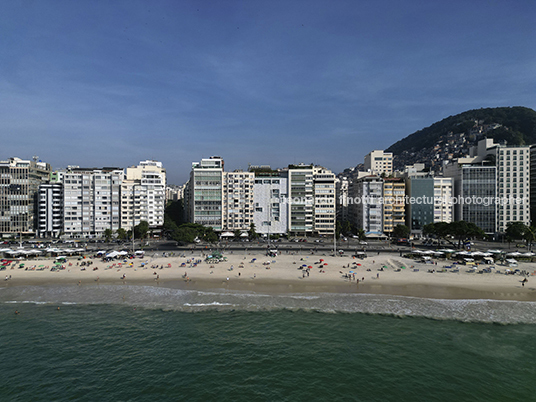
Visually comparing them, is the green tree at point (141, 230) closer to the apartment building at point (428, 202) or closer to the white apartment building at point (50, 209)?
the white apartment building at point (50, 209)

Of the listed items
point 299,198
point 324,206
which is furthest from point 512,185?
point 299,198

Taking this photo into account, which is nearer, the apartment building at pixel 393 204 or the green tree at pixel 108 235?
the green tree at pixel 108 235

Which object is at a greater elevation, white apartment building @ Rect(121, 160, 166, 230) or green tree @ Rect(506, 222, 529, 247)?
white apartment building @ Rect(121, 160, 166, 230)

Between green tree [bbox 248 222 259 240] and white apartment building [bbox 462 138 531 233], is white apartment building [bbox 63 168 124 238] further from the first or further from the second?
white apartment building [bbox 462 138 531 233]

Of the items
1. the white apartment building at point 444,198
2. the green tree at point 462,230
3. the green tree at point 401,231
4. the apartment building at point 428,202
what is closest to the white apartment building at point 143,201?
the green tree at point 401,231

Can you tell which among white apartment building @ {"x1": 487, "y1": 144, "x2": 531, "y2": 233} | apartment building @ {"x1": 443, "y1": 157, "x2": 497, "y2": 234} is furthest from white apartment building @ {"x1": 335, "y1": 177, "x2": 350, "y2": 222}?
white apartment building @ {"x1": 487, "y1": 144, "x2": 531, "y2": 233}

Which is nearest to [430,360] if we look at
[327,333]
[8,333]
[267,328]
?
[327,333]

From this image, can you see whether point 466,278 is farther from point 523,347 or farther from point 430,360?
point 430,360
